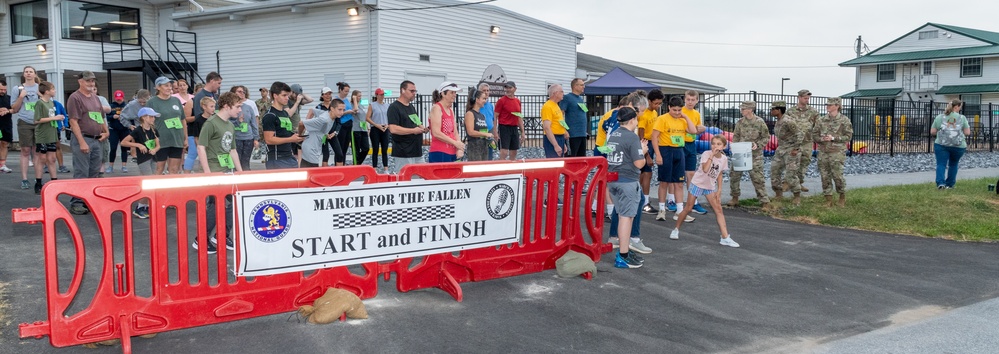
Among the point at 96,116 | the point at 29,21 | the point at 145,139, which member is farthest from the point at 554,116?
the point at 29,21

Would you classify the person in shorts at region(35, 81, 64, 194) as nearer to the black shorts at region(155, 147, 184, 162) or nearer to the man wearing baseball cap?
the man wearing baseball cap

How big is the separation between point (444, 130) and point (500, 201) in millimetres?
2554

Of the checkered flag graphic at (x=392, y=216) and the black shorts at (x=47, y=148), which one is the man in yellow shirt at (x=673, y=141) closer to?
the checkered flag graphic at (x=392, y=216)

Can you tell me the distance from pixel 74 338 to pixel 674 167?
7.14m

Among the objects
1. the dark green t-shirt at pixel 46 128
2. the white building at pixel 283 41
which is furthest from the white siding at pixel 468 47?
the dark green t-shirt at pixel 46 128

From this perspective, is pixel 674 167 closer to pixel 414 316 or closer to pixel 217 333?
pixel 414 316

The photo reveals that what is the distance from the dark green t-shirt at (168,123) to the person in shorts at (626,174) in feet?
17.9

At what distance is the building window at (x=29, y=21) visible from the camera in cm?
2712

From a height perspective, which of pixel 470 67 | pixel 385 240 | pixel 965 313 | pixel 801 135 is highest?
pixel 470 67

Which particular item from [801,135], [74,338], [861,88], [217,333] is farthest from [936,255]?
[861,88]

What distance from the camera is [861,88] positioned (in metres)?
53.8

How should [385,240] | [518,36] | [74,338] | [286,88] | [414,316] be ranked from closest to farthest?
[74,338]
[414,316]
[385,240]
[286,88]
[518,36]

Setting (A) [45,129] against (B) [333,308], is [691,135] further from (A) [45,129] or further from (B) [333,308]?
(A) [45,129]

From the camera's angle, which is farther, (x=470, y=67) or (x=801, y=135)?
(x=470, y=67)
